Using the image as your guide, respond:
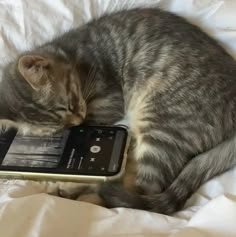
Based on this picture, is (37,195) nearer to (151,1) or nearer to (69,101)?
(69,101)

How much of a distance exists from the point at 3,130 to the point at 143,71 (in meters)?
0.43

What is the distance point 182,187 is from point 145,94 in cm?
32

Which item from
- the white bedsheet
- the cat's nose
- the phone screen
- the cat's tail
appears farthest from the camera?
the cat's nose

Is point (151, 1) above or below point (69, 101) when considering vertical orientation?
above

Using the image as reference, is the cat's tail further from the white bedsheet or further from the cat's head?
the cat's head

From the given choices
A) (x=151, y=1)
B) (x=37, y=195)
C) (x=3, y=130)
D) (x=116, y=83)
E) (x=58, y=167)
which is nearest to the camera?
(x=37, y=195)

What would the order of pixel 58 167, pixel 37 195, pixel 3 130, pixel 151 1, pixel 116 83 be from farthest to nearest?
pixel 151 1
pixel 116 83
pixel 3 130
pixel 58 167
pixel 37 195

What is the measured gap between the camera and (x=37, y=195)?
1124mm

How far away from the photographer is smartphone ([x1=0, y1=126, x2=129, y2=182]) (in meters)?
1.27

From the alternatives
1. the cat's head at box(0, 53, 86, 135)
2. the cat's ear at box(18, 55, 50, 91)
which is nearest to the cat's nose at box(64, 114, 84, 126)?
the cat's head at box(0, 53, 86, 135)

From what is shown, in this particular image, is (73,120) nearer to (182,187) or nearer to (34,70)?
(34,70)

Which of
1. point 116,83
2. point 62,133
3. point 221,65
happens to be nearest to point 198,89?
point 221,65

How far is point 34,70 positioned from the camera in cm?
132

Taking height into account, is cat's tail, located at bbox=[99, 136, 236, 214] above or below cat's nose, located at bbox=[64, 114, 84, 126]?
above
